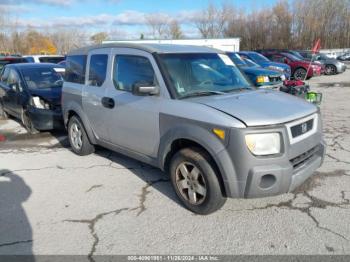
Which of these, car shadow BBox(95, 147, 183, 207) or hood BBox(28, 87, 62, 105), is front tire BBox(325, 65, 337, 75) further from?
car shadow BBox(95, 147, 183, 207)

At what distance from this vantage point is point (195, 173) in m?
3.49

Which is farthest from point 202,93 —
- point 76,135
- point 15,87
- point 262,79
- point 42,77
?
point 262,79

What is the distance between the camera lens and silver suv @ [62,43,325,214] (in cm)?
307

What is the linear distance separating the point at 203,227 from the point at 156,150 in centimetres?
113

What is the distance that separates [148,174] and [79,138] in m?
1.66

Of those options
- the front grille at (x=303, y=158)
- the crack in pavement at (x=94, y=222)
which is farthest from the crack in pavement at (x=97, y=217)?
the front grille at (x=303, y=158)

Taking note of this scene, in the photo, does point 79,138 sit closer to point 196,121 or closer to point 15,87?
point 196,121

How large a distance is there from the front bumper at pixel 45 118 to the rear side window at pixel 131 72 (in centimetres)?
297

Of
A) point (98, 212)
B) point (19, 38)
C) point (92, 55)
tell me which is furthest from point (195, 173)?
point (19, 38)

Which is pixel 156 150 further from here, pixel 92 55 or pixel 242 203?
pixel 92 55

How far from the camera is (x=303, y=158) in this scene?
3416 millimetres

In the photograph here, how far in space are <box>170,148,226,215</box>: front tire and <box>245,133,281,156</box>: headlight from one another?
51 centimetres

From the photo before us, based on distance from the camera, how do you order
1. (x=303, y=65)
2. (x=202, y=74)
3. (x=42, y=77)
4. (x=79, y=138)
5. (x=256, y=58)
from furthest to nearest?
(x=303, y=65)
(x=256, y=58)
(x=42, y=77)
(x=79, y=138)
(x=202, y=74)

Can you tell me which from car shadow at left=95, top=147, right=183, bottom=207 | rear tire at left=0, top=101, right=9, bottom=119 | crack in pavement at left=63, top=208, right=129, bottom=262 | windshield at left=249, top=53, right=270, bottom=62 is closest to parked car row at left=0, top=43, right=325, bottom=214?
car shadow at left=95, top=147, right=183, bottom=207
